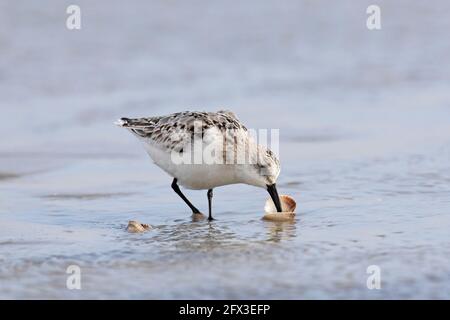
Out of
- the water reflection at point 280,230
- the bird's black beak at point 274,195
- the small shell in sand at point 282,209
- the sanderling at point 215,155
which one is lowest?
the water reflection at point 280,230

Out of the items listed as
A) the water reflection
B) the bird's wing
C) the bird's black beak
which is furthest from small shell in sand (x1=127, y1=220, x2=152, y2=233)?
the bird's black beak

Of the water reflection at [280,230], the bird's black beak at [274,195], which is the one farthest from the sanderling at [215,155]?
the water reflection at [280,230]

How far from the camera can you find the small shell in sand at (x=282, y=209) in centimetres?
758

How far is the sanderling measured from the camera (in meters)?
7.73

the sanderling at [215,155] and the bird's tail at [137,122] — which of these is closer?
the sanderling at [215,155]

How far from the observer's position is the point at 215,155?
7.70 meters

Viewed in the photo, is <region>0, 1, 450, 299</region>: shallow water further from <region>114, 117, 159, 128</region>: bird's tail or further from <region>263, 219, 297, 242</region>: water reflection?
<region>114, 117, 159, 128</region>: bird's tail

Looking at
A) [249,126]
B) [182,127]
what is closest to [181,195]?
[182,127]

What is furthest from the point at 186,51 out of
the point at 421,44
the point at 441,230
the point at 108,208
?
the point at 441,230

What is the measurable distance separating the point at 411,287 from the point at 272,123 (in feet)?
17.7

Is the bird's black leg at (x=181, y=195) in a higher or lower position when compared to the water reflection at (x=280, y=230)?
higher

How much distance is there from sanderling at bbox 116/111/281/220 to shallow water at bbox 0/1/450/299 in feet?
1.10

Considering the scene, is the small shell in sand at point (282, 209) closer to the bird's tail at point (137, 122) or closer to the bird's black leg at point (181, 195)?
the bird's black leg at point (181, 195)

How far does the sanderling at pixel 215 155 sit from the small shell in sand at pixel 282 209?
6 centimetres
